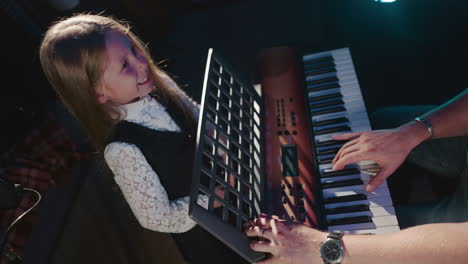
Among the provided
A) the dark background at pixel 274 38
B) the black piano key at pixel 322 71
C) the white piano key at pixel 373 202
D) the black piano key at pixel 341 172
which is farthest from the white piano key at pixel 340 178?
the dark background at pixel 274 38

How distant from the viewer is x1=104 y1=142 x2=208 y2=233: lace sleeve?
1387 millimetres

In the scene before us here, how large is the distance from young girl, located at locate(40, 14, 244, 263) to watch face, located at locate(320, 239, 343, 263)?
606mm

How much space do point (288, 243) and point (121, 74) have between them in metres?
1.01

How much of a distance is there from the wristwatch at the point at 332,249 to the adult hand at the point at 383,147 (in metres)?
Answer: 0.42

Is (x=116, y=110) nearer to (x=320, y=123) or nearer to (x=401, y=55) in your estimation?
(x=320, y=123)

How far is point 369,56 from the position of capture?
261cm

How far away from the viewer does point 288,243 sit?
1114mm

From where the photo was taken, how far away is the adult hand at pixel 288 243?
3.62 feet

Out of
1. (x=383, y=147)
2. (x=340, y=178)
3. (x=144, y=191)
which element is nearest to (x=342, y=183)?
(x=340, y=178)

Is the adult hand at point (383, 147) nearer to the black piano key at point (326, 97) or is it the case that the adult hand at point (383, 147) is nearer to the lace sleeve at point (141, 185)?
the black piano key at point (326, 97)

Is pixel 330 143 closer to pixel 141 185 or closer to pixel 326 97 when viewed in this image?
pixel 326 97

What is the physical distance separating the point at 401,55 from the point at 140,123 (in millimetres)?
2095

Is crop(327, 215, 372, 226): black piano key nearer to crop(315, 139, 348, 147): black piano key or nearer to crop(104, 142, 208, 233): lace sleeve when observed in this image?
crop(315, 139, 348, 147): black piano key

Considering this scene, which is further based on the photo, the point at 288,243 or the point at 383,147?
the point at 383,147
